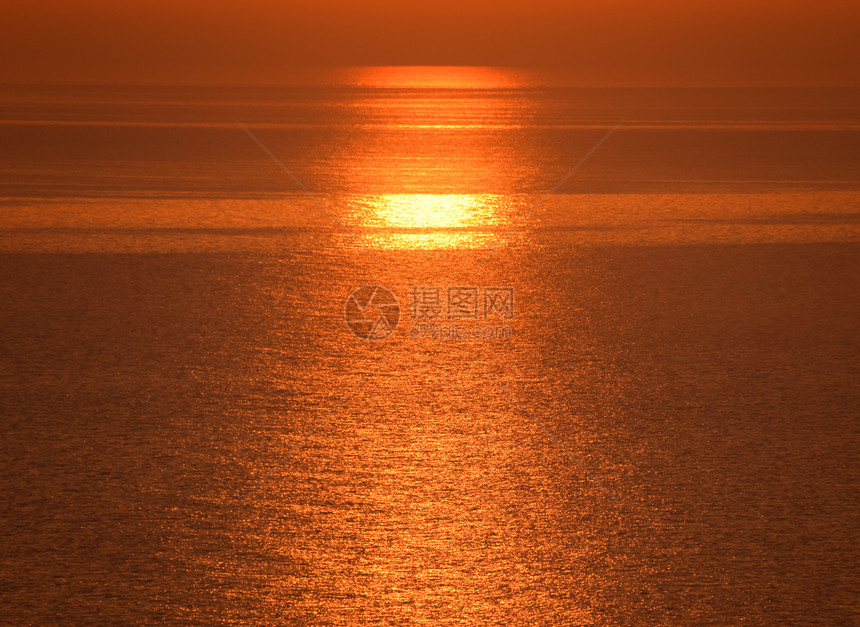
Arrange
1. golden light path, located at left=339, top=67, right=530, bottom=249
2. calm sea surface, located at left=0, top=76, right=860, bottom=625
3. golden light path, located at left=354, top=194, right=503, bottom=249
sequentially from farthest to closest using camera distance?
golden light path, located at left=339, top=67, right=530, bottom=249 → golden light path, located at left=354, top=194, right=503, bottom=249 → calm sea surface, located at left=0, top=76, right=860, bottom=625

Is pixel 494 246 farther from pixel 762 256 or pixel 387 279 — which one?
pixel 762 256

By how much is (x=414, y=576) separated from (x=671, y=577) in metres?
0.65

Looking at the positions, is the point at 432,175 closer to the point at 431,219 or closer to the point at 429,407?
the point at 431,219

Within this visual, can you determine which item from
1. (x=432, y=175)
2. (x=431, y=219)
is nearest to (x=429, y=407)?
(x=431, y=219)

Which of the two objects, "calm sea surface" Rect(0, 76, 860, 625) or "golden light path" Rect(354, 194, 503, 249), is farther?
"golden light path" Rect(354, 194, 503, 249)

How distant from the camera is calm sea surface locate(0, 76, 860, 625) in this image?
2.66 metres

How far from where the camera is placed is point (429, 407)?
3.95 metres

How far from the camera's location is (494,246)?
7.05 metres

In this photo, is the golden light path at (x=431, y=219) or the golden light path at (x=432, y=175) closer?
the golden light path at (x=431, y=219)

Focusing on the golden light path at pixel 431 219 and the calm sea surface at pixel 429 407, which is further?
the golden light path at pixel 431 219

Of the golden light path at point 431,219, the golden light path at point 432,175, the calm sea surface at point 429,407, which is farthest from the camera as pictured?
the golden light path at point 432,175

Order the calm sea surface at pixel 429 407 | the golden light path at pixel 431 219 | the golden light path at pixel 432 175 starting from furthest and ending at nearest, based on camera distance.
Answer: the golden light path at pixel 432 175 → the golden light path at pixel 431 219 → the calm sea surface at pixel 429 407

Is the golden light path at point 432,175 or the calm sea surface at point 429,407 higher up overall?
the golden light path at point 432,175

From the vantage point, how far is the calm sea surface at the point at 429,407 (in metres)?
2.66
